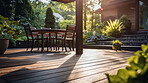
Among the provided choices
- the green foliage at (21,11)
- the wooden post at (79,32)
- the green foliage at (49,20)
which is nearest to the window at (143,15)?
the green foliage at (49,20)

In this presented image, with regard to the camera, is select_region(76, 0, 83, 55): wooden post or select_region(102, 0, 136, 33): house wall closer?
select_region(76, 0, 83, 55): wooden post

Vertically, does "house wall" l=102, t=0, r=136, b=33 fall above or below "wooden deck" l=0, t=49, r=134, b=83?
above

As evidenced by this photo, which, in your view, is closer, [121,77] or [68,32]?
[121,77]

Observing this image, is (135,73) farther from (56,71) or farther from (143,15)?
(143,15)

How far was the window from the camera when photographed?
10039mm

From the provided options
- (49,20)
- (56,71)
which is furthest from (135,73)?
(49,20)

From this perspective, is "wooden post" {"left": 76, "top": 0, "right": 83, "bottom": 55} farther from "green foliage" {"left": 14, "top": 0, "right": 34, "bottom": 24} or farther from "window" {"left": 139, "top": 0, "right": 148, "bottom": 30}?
"window" {"left": 139, "top": 0, "right": 148, "bottom": 30}

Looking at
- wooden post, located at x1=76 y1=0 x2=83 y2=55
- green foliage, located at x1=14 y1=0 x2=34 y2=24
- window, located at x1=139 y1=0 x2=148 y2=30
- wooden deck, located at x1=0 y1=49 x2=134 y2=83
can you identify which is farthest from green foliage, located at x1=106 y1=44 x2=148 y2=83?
window, located at x1=139 y1=0 x2=148 y2=30

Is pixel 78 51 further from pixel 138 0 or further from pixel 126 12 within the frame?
pixel 126 12

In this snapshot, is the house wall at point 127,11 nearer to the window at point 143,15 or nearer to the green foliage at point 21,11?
the window at point 143,15

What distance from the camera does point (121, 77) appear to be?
325mm

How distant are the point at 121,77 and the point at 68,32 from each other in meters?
4.64

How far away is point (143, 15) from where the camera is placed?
1024cm

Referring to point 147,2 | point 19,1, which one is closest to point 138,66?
point 19,1
